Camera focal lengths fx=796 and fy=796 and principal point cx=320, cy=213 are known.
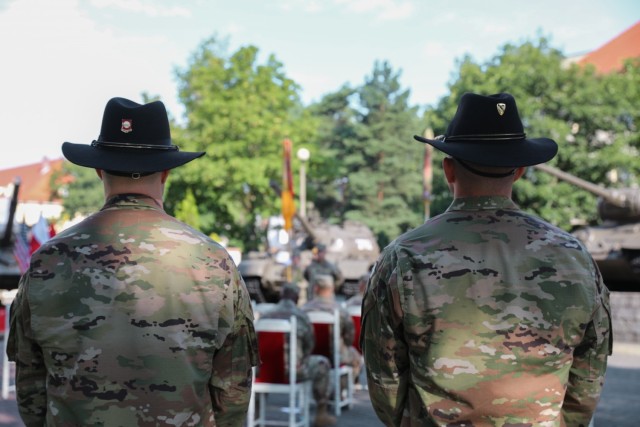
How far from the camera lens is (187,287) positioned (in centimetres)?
295

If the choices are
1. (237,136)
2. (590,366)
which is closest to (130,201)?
(590,366)

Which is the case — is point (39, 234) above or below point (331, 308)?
above

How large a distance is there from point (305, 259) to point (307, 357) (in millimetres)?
15034

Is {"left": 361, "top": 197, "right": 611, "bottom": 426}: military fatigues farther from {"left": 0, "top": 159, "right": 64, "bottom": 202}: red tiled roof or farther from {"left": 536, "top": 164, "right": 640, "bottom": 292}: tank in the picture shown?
{"left": 0, "top": 159, "right": 64, "bottom": 202}: red tiled roof

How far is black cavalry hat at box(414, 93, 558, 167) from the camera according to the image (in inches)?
121

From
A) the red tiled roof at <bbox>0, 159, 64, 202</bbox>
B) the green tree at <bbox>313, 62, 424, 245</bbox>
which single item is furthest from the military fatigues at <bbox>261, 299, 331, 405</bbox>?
the red tiled roof at <bbox>0, 159, 64, 202</bbox>

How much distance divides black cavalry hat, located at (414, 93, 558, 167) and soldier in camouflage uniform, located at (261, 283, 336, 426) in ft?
15.2

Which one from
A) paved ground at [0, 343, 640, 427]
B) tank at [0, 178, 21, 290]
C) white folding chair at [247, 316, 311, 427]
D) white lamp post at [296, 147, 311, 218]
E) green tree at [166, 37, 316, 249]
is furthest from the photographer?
green tree at [166, 37, 316, 249]

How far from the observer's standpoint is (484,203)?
3031 millimetres

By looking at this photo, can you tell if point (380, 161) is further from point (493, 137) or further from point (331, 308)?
point (493, 137)

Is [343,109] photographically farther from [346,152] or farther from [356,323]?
[356,323]

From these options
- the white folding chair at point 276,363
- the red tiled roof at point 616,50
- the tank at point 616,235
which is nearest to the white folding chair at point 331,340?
the white folding chair at point 276,363

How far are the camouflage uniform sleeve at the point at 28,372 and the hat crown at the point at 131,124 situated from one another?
25.5 inches

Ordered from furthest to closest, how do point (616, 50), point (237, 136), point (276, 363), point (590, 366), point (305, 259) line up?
1. point (616, 50)
2. point (237, 136)
3. point (305, 259)
4. point (276, 363)
5. point (590, 366)
